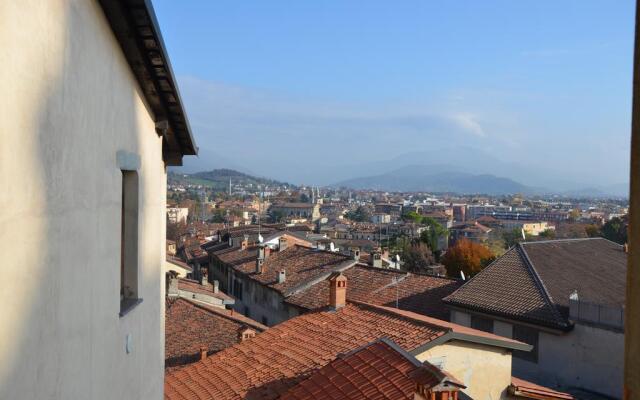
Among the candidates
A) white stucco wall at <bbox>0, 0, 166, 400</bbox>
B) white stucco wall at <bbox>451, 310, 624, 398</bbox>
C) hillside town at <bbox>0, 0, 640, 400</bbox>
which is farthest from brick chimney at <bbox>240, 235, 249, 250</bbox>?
white stucco wall at <bbox>0, 0, 166, 400</bbox>

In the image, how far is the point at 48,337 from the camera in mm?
3617

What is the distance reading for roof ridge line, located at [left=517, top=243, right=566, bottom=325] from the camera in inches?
812

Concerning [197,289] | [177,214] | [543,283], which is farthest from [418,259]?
[177,214]

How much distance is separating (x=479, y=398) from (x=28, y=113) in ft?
34.5

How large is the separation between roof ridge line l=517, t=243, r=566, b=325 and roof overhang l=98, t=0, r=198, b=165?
53.8ft

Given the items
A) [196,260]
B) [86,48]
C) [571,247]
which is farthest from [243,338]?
[196,260]

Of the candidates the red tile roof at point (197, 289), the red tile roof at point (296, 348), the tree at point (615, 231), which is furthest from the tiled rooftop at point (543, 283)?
the tree at point (615, 231)

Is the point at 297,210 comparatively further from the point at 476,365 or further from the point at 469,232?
the point at 476,365

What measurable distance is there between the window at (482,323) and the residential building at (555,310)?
11mm

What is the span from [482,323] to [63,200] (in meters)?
20.7

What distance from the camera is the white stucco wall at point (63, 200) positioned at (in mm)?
3156

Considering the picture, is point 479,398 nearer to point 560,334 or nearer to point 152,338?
point 152,338

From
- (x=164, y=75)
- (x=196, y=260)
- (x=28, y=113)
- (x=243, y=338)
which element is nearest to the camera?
(x=28, y=113)

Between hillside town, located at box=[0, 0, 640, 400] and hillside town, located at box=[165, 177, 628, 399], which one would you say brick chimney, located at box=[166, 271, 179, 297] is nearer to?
hillside town, located at box=[165, 177, 628, 399]
